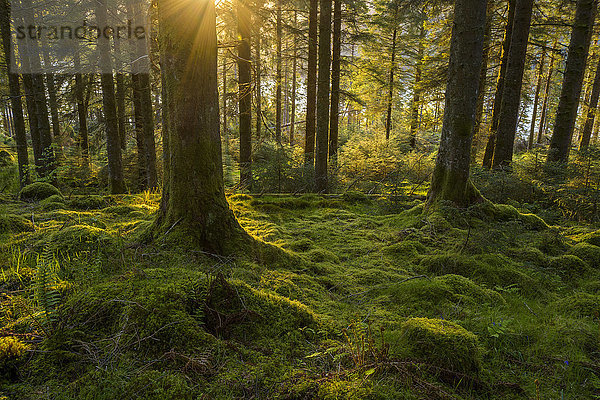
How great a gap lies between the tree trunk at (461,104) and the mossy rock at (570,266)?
1957 millimetres

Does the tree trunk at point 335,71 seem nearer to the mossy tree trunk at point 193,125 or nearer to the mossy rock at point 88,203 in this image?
the mossy rock at point 88,203

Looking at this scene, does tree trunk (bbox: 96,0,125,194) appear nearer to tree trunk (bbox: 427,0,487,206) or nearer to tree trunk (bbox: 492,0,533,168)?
tree trunk (bbox: 427,0,487,206)

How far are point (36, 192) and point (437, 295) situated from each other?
788 cm

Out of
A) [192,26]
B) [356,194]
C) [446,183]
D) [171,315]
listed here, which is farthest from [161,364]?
[356,194]

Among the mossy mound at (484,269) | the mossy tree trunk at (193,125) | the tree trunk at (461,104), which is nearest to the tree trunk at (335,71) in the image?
the tree trunk at (461,104)

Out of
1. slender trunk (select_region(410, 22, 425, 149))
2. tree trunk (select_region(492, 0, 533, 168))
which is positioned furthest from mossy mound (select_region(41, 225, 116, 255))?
slender trunk (select_region(410, 22, 425, 149))

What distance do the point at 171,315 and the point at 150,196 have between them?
602cm

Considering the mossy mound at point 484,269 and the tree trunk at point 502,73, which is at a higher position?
the tree trunk at point 502,73

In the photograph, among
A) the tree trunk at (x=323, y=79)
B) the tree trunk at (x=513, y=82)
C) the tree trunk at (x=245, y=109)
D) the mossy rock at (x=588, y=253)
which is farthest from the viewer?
the tree trunk at (x=245, y=109)

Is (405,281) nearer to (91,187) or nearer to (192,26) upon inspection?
(192,26)

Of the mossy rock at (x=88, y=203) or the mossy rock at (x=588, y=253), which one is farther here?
the mossy rock at (x=88, y=203)

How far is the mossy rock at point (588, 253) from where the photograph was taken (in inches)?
168

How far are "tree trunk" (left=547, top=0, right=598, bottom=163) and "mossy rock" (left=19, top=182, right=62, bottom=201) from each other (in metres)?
13.3

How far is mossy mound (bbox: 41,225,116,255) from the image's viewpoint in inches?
126
